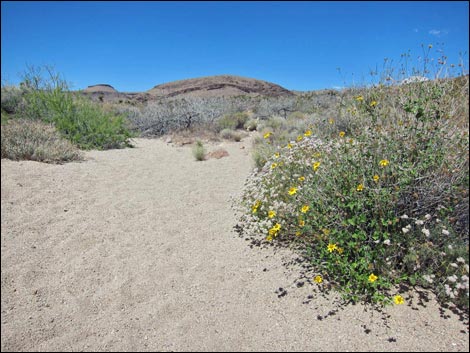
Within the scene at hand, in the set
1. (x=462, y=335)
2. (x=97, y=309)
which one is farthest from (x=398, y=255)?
(x=97, y=309)

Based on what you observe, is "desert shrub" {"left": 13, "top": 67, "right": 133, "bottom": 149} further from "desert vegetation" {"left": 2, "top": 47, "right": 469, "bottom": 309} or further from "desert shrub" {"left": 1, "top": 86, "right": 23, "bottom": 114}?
"desert vegetation" {"left": 2, "top": 47, "right": 469, "bottom": 309}

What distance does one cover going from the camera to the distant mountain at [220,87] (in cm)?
5338

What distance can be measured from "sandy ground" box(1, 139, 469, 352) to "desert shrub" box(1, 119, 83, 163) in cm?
117

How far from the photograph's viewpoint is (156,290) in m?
2.75

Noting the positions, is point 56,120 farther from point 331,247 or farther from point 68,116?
point 331,247

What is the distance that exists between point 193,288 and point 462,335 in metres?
2.01

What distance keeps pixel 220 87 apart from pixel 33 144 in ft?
170

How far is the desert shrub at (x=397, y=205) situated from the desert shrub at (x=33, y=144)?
5230 millimetres

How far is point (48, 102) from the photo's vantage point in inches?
328

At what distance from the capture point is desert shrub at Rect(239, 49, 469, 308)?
7.91 feet

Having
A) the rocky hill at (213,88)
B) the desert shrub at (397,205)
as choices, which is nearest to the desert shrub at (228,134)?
the desert shrub at (397,205)

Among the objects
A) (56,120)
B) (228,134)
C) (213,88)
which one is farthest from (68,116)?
(213,88)

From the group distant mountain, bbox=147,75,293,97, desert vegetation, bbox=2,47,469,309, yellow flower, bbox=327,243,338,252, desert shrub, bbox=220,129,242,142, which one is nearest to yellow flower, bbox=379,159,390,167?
desert vegetation, bbox=2,47,469,309

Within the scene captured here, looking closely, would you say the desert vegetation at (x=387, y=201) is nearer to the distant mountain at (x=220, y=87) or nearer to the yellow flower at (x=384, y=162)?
the yellow flower at (x=384, y=162)
